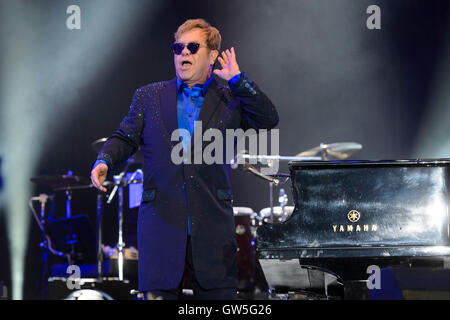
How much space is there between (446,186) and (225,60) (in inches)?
46.5

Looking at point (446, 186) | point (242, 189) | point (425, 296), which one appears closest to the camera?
point (425, 296)

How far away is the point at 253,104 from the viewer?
276 centimetres

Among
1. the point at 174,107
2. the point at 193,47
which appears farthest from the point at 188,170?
the point at 193,47

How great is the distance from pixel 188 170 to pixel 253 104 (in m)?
0.44

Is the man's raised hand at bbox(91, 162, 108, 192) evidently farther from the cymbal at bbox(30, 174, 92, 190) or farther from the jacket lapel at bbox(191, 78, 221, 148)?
the cymbal at bbox(30, 174, 92, 190)

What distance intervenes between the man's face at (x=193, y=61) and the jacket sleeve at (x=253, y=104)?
0.24 m

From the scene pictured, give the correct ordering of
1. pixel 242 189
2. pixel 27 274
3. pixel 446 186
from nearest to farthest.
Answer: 1. pixel 446 186
2. pixel 27 274
3. pixel 242 189

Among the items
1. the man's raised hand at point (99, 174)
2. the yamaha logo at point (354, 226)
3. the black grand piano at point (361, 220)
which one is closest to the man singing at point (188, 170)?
the man's raised hand at point (99, 174)

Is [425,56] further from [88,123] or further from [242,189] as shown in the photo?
[88,123]

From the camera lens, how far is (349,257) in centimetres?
260

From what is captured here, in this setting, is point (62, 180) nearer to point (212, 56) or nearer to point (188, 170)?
point (212, 56)
